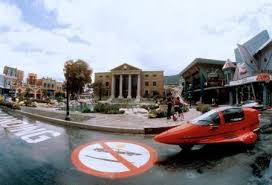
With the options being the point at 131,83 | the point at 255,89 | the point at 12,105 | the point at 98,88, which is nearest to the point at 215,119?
the point at 12,105

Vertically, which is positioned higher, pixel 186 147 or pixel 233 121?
pixel 233 121

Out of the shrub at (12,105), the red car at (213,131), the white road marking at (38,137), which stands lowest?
the white road marking at (38,137)

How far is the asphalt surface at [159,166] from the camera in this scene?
4.53 meters

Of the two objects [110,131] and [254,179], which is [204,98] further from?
[254,179]

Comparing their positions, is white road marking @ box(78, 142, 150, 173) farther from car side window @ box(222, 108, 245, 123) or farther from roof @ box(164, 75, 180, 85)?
roof @ box(164, 75, 180, 85)

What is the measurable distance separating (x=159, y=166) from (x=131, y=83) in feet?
227

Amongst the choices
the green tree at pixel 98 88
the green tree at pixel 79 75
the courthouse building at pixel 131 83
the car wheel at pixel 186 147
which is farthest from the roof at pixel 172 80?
the car wheel at pixel 186 147

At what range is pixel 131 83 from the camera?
74375 millimetres

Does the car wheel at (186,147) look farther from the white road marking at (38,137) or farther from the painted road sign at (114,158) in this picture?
the white road marking at (38,137)

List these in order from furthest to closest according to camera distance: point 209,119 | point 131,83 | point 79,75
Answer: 1. point 131,83
2. point 79,75
3. point 209,119

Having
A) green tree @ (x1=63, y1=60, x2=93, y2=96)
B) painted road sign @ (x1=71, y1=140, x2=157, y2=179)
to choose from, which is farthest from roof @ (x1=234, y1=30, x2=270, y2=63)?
green tree @ (x1=63, y1=60, x2=93, y2=96)

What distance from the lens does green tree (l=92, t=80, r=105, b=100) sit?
71562 millimetres

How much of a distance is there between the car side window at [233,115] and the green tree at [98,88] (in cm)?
6668

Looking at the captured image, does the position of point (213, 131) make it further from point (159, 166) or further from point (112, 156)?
point (112, 156)
